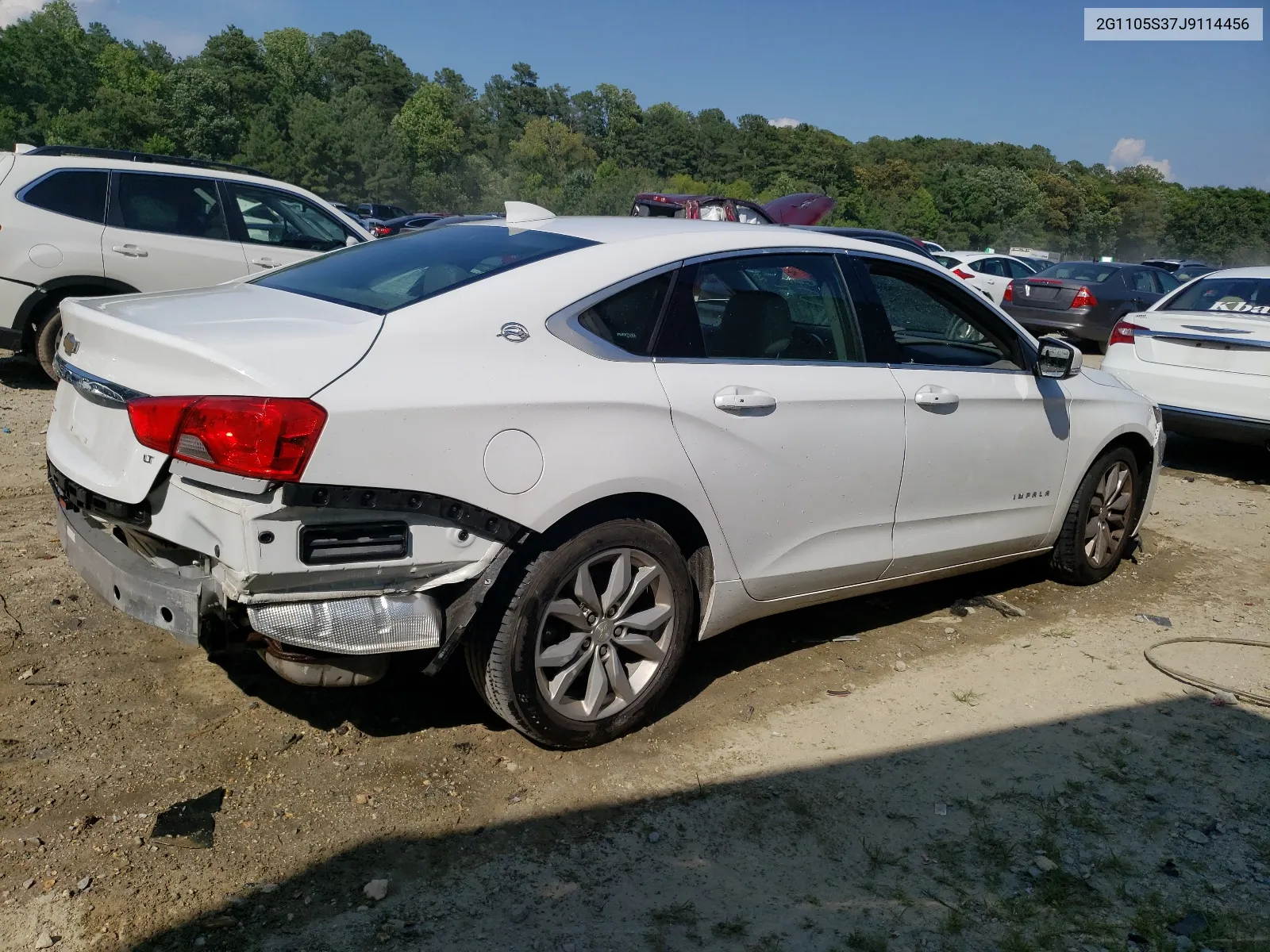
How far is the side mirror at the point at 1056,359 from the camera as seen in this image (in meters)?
4.67

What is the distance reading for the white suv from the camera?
7.91 m

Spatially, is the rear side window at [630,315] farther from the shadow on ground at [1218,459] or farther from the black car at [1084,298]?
the black car at [1084,298]

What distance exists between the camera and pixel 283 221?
9102mm

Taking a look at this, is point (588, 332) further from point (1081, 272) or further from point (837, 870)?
point (1081, 272)

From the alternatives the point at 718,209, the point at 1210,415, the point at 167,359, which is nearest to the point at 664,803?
the point at 167,359

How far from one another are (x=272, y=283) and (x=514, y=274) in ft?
3.46

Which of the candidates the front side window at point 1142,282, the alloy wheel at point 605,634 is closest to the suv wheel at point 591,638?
the alloy wheel at point 605,634

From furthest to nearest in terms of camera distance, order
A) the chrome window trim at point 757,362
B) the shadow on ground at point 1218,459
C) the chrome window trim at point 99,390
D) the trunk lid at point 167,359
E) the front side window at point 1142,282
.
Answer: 1. the front side window at point 1142,282
2. the shadow on ground at point 1218,459
3. the chrome window trim at point 757,362
4. the chrome window trim at point 99,390
5. the trunk lid at point 167,359

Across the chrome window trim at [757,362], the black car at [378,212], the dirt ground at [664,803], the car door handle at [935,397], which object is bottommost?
the dirt ground at [664,803]

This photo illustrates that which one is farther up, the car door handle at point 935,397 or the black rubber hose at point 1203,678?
the car door handle at point 935,397

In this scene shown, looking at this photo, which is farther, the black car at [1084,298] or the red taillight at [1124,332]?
the black car at [1084,298]

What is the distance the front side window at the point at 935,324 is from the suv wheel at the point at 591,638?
1.52m

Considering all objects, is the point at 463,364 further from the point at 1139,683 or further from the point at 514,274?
the point at 1139,683

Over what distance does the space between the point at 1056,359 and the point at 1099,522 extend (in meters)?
1.15
